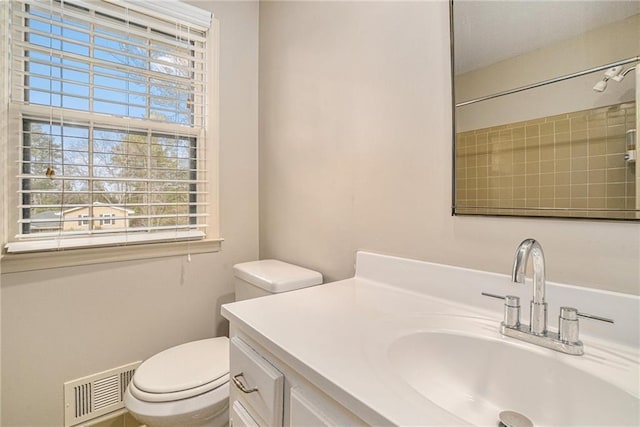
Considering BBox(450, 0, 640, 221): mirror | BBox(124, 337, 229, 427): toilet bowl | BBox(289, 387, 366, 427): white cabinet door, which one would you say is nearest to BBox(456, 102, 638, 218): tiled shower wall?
BBox(450, 0, 640, 221): mirror

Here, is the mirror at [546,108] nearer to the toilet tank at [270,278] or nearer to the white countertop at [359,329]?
the white countertop at [359,329]

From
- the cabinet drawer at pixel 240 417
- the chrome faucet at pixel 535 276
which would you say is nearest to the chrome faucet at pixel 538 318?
the chrome faucet at pixel 535 276

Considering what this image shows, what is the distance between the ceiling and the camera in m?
0.75

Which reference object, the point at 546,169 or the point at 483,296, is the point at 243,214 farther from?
the point at 546,169

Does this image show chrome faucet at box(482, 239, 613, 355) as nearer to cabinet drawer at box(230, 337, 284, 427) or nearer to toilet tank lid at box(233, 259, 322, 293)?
cabinet drawer at box(230, 337, 284, 427)

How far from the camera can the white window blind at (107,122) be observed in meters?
1.34

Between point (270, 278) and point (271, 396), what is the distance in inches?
27.4

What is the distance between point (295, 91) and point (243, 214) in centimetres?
76

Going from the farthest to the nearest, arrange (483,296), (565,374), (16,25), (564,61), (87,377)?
1. (87,377)
2. (16,25)
3. (483,296)
4. (564,61)
5. (565,374)

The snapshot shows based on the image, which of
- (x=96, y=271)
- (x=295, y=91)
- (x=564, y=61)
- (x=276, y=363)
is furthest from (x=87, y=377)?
(x=564, y=61)

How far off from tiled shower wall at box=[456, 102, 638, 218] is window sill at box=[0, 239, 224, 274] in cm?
133

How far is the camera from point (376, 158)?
1.22 metres

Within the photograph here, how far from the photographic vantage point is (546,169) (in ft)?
2.66

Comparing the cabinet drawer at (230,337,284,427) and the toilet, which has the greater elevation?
the cabinet drawer at (230,337,284,427)
